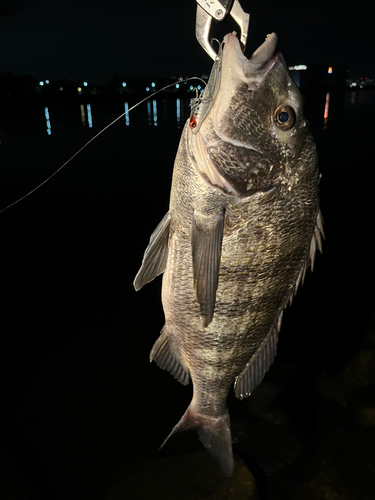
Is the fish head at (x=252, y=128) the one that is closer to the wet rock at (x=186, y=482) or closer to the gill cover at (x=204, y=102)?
the gill cover at (x=204, y=102)

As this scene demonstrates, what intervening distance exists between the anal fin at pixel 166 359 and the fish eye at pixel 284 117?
1.49 meters

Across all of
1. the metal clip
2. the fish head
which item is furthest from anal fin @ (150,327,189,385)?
the metal clip

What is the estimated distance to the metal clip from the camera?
1.32m

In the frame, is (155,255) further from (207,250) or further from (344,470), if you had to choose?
(344,470)

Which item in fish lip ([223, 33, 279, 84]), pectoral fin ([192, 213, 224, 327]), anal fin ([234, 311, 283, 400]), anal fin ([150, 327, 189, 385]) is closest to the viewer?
fish lip ([223, 33, 279, 84])

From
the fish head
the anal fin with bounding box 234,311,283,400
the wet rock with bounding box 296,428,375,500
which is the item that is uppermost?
the fish head

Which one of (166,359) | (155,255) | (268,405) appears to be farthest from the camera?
(268,405)

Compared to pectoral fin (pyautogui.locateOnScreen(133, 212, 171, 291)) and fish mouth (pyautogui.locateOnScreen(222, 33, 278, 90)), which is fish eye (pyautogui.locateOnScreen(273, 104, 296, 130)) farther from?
pectoral fin (pyautogui.locateOnScreen(133, 212, 171, 291))

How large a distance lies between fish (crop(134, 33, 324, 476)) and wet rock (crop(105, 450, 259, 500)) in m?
1.40

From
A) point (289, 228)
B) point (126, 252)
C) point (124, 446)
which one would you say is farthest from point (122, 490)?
point (126, 252)

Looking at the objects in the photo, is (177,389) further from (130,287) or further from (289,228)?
(289,228)

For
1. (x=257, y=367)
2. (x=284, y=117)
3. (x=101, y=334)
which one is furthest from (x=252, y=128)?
(x=101, y=334)

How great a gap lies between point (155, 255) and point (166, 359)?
809mm

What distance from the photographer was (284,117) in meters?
1.66
